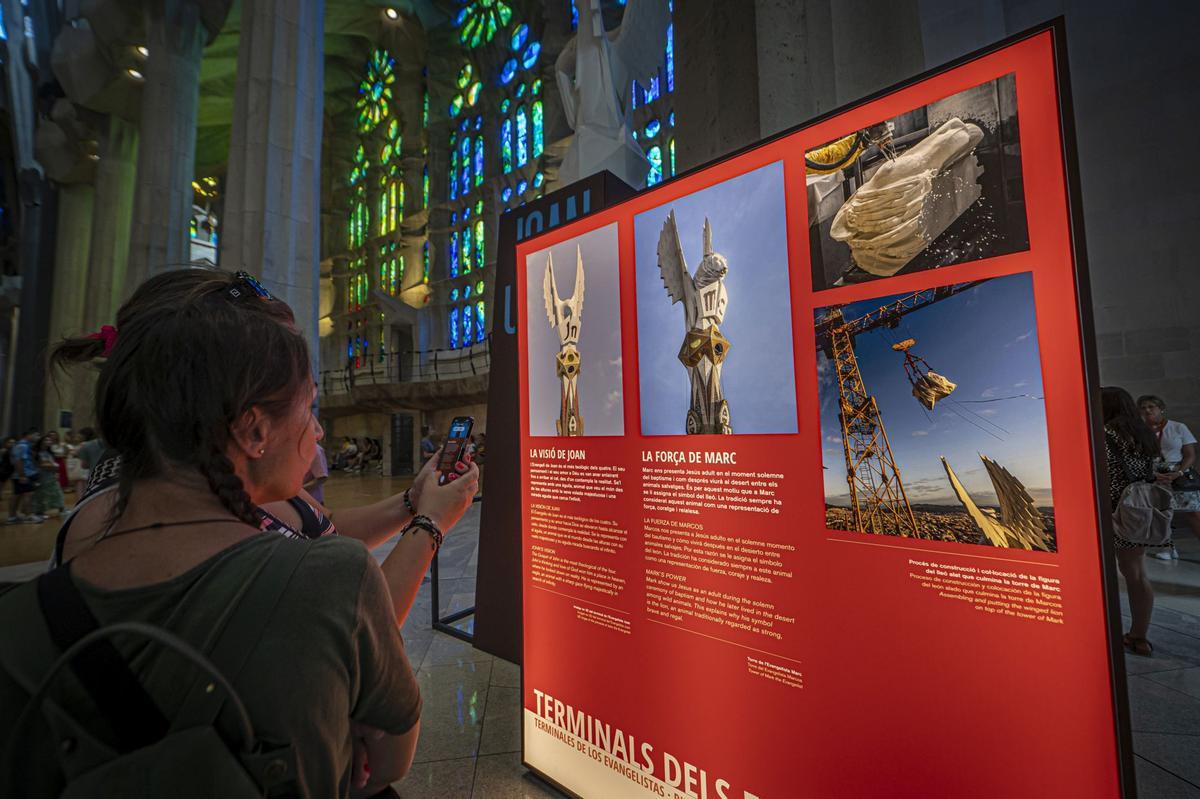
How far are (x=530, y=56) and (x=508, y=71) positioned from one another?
137 cm

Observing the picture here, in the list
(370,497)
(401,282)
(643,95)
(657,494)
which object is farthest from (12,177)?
(657,494)

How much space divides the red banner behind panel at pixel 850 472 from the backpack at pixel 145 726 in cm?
122

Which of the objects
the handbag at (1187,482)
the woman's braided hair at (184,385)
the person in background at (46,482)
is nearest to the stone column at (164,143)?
the person in background at (46,482)

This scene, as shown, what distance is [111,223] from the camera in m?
16.2

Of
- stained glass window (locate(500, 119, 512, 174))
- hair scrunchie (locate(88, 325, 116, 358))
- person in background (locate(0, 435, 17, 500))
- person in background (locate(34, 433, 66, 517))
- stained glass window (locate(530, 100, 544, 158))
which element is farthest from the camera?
stained glass window (locate(500, 119, 512, 174))

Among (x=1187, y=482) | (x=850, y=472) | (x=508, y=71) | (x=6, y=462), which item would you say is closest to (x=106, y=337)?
(x=850, y=472)

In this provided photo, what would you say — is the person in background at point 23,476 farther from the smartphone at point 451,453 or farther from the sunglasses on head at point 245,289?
the sunglasses on head at point 245,289

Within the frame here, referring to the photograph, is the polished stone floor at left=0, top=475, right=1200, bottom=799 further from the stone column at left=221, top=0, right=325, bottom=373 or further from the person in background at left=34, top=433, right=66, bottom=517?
the person in background at left=34, top=433, right=66, bottom=517

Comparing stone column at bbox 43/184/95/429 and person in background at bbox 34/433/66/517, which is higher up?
stone column at bbox 43/184/95/429

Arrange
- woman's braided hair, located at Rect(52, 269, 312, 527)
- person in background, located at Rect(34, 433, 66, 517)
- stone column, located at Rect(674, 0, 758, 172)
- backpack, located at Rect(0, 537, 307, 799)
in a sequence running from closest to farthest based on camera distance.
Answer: backpack, located at Rect(0, 537, 307, 799) → woman's braided hair, located at Rect(52, 269, 312, 527) → stone column, located at Rect(674, 0, 758, 172) → person in background, located at Rect(34, 433, 66, 517)

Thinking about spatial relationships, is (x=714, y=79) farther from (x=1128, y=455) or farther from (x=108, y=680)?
(x=108, y=680)

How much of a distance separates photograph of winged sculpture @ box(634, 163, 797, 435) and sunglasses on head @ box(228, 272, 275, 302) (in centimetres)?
115

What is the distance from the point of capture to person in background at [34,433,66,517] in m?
9.12

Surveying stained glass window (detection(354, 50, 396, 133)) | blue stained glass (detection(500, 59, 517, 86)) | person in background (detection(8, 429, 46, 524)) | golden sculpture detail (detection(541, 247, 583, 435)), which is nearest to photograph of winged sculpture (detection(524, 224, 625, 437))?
golden sculpture detail (detection(541, 247, 583, 435))
